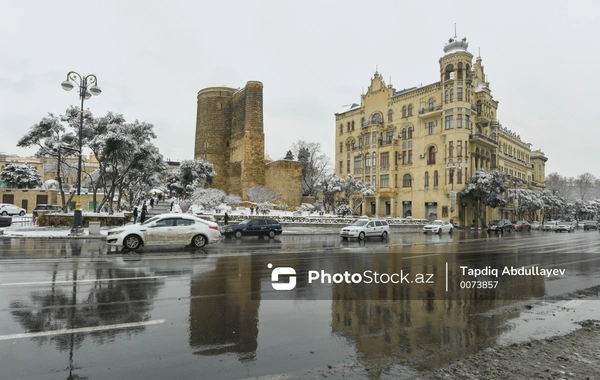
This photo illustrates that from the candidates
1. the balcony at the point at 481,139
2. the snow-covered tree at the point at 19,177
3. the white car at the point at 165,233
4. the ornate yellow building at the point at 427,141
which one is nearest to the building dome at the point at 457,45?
the ornate yellow building at the point at 427,141

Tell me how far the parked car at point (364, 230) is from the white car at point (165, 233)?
427 inches

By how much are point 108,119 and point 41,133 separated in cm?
492

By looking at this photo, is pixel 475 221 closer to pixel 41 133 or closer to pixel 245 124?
pixel 245 124

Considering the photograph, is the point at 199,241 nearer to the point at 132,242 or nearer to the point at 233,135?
the point at 132,242

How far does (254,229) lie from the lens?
24359 millimetres

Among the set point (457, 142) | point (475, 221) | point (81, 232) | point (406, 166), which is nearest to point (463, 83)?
point (457, 142)

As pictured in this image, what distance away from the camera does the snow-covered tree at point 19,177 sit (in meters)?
53.2

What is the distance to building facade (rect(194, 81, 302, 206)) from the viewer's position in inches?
2189

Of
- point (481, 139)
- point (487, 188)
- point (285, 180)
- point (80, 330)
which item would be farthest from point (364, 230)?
point (481, 139)

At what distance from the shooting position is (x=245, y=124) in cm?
5591

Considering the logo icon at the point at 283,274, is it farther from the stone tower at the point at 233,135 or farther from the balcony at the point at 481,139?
the balcony at the point at 481,139

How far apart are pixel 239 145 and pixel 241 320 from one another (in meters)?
54.6

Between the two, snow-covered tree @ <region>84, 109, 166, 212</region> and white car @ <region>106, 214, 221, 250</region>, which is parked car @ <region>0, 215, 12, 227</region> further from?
white car @ <region>106, 214, 221, 250</region>

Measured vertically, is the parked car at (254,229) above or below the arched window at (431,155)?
below
